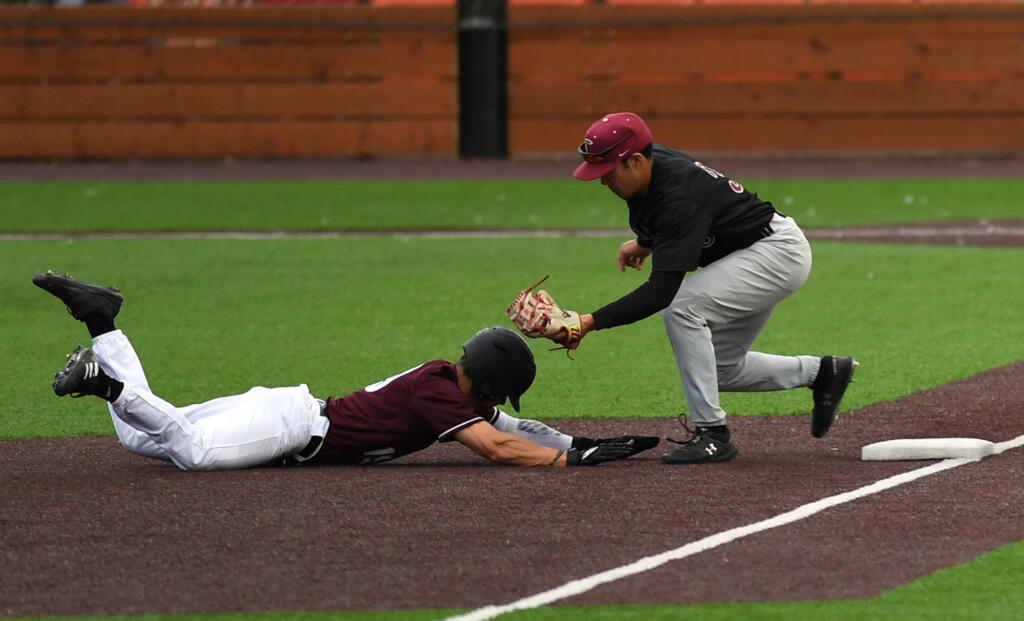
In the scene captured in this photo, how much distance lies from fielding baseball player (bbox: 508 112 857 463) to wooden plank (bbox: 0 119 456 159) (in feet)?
56.8

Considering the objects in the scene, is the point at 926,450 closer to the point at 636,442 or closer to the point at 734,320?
the point at 734,320

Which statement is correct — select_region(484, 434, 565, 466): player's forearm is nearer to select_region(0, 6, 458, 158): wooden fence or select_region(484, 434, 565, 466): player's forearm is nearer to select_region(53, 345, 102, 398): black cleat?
select_region(53, 345, 102, 398): black cleat

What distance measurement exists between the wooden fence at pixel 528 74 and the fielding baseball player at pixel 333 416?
693 inches

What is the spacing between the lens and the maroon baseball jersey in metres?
7.16

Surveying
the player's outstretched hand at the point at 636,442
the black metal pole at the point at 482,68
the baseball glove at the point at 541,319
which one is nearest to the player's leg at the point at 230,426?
the baseball glove at the point at 541,319

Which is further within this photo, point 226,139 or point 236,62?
point 226,139

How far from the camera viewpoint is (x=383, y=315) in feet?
41.7

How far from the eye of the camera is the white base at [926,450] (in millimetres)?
7523

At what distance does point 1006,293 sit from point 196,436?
8.13 m

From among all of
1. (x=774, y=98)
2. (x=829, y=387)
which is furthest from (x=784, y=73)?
(x=829, y=387)

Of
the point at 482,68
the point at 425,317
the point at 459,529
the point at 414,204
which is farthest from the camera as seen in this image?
the point at 482,68

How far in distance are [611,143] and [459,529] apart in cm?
187

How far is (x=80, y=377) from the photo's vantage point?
7043 millimetres

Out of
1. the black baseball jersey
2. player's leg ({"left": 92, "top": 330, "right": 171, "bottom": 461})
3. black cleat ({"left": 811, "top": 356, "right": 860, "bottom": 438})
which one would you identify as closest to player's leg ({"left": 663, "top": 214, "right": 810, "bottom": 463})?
the black baseball jersey
